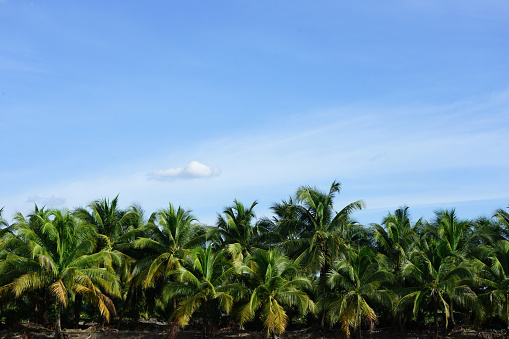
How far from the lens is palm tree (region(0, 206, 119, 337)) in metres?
26.8

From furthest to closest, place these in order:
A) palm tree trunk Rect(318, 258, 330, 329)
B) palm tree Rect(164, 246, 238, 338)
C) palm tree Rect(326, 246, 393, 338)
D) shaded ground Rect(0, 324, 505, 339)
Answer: palm tree trunk Rect(318, 258, 330, 329) < shaded ground Rect(0, 324, 505, 339) < palm tree Rect(326, 246, 393, 338) < palm tree Rect(164, 246, 238, 338)

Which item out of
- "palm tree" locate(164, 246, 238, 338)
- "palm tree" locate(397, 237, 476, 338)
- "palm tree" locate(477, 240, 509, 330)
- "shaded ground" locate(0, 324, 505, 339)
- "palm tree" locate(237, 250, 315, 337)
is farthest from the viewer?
"shaded ground" locate(0, 324, 505, 339)

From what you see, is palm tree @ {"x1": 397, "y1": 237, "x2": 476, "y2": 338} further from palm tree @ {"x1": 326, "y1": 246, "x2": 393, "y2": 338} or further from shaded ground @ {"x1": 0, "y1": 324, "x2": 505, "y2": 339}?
shaded ground @ {"x1": 0, "y1": 324, "x2": 505, "y2": 339}

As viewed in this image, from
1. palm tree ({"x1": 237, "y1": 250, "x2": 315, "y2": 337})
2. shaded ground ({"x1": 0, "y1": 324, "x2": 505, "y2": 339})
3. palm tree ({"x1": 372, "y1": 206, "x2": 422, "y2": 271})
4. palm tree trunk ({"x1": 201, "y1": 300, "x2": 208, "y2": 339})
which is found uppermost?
palm tree ({"x1": 372, "y1": 206, "x2": 422, "y2": 271})

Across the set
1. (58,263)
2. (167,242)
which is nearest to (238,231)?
(167,242)

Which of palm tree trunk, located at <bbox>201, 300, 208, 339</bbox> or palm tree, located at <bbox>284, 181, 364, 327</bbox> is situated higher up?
palm tree, located at <bbox>284, 181, 364, 327</bbox>

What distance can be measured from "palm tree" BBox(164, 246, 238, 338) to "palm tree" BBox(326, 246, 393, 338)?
5561 millimetres

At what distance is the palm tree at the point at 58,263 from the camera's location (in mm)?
26766

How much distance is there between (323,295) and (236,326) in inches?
247

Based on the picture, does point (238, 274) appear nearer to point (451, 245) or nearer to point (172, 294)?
point (172, 294)

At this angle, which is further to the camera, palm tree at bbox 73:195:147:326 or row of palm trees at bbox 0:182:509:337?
palm tree at bbox 73:195:147:326

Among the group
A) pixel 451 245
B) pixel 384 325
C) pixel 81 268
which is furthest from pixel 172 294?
pixel 451 245

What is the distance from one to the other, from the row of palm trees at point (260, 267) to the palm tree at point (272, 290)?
65mm

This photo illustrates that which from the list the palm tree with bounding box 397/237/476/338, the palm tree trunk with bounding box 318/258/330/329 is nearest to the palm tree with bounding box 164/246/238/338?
the palm tree trunk with bounding box 318/258/330/329
